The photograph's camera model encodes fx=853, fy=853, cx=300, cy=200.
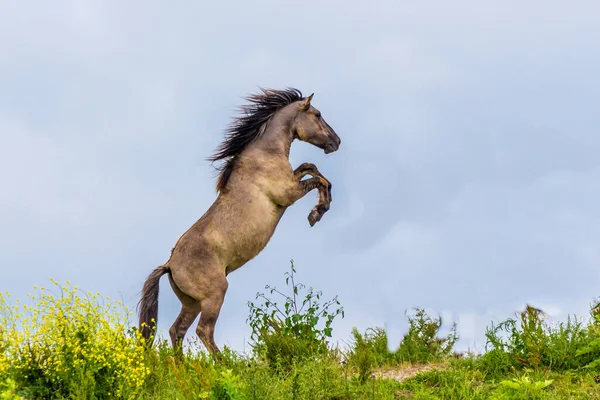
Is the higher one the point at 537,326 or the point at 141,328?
the point at 141,328

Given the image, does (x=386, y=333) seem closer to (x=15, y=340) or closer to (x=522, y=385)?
(x=522, y=385)

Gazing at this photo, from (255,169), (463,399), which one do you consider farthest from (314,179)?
(463,399)

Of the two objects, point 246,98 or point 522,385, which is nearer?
point 522,385

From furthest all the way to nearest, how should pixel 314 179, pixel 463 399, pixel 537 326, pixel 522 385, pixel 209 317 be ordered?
1. pixel 314 179
2. pixel 209 317
3. pixel 537 326
4. pixel 463 399
5. pixel 522 385

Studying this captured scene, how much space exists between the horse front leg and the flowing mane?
0.86 meters

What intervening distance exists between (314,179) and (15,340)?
4.53 metres

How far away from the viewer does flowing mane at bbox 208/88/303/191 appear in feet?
37.6

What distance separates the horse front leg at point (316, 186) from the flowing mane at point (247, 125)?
0.86 metres

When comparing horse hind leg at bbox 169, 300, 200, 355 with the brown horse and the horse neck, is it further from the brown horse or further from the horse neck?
the horse neck

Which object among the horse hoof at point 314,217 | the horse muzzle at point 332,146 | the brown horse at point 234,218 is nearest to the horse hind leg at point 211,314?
the brown horse at point 234,218

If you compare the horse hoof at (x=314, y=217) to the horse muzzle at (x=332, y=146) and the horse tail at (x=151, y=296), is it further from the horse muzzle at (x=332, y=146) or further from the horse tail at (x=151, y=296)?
the horse tail at (x=151, y=296)

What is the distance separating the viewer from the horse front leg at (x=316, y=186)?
11.2 meters

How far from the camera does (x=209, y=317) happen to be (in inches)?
415

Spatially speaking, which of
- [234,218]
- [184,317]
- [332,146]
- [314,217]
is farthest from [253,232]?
[332,146]
